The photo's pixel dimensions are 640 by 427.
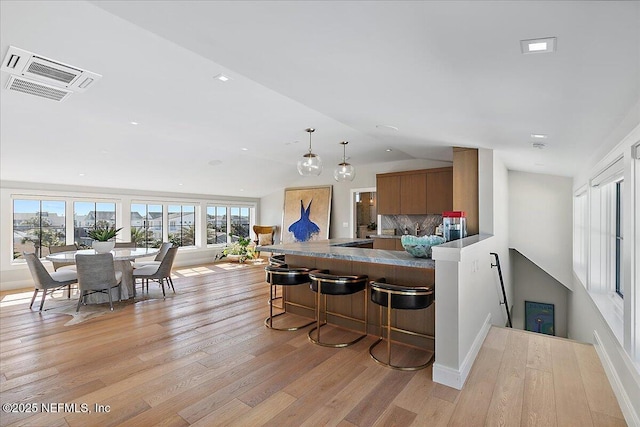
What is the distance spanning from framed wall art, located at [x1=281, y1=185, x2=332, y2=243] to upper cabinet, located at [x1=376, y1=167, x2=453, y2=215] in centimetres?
186

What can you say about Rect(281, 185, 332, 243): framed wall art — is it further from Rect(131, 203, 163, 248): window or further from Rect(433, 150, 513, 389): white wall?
Rect(433, 150, 513, 389): white wall

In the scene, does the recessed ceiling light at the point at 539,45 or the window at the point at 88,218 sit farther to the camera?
the window at the point at 88,218

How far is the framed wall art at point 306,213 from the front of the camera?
8539 mm

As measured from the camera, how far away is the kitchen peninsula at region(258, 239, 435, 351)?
10.1 ft

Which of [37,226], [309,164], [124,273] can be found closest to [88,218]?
[37,226]

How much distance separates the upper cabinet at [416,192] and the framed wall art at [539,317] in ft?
9.23

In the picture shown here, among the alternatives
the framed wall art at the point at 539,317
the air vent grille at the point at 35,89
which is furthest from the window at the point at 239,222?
the framed wall art at the point at 539,317

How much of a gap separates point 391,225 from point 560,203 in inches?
125

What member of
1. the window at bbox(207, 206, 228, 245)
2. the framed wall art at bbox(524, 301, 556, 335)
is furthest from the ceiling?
the window at bbox(207, 206, 228, 245)

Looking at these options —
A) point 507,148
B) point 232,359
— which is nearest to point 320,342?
point 232,359

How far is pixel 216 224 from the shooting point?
9461mm

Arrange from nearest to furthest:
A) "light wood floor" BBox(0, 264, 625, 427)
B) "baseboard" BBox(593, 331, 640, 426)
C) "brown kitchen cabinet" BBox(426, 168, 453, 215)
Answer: "baseboard" BBox(593, 331, 640, 426) < "light wood floor" BBox(0, 264, 625, 427) < "brown kitchen cabinet" BBox(426, 168, 453, 215)

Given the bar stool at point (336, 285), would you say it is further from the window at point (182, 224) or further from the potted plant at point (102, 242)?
the window at point (182, 224)

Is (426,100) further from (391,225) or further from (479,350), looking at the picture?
(391,225)
